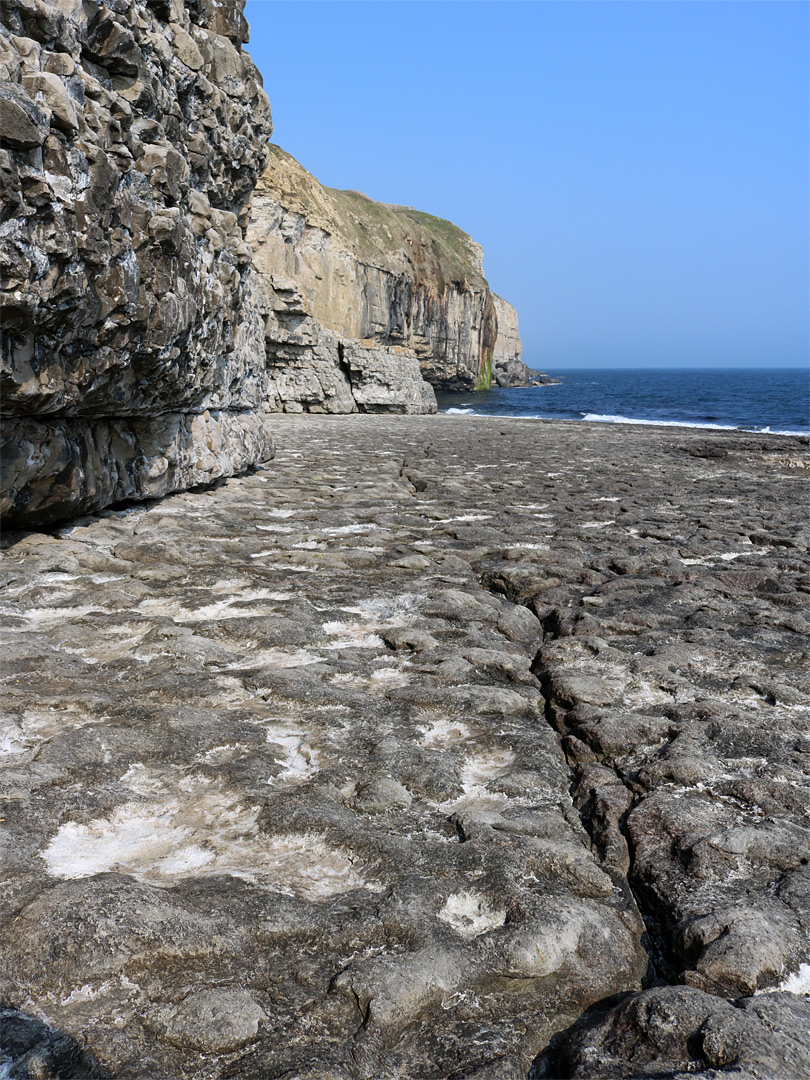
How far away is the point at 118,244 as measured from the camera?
5.88m

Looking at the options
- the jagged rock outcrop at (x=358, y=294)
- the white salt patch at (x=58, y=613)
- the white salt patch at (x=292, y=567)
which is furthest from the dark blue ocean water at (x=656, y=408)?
the white salt patch at (x=58, y=613)

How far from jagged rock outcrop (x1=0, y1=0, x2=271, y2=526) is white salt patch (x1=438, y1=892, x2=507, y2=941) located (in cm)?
409

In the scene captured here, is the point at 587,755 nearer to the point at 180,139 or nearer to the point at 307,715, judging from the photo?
the point at 307,715

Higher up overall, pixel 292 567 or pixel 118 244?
pixel 118 244

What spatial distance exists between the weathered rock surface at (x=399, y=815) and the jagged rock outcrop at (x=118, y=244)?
1.21 m

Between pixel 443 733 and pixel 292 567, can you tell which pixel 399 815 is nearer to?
pixel 443 733

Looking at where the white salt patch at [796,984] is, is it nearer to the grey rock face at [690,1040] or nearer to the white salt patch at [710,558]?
the grey rock face at [690,1040]

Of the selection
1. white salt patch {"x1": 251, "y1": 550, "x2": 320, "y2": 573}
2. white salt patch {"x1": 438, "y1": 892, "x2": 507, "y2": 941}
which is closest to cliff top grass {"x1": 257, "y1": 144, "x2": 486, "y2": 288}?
white salt patch {"x1": 251, "y1": 550, "x2": 320, "y2": 573}

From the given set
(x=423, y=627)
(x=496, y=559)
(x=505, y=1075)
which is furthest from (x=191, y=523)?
(x=505, y=1075)

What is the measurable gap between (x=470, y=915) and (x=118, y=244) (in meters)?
5.30

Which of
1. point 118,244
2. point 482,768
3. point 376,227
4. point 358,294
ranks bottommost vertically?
point 482,768

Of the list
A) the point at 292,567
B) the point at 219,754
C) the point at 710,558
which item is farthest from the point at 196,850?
the point at 710,558

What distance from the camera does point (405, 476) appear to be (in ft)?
40.1

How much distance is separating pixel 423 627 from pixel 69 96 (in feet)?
13.0
